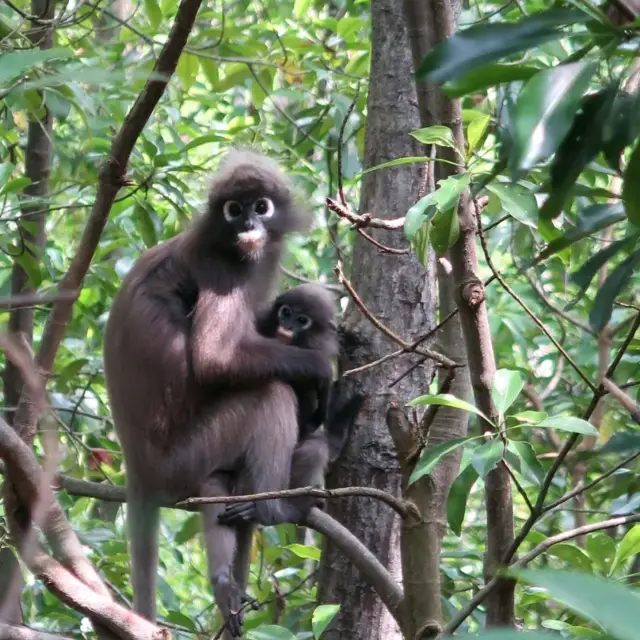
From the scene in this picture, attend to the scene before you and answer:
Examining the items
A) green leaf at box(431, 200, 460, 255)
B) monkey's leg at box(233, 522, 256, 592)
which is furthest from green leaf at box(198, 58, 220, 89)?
green leaf at box(431, 200, 460, 255)

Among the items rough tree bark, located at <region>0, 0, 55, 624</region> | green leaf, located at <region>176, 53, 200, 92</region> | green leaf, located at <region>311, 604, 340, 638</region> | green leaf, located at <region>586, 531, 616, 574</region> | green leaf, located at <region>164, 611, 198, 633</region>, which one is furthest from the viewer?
green leaf, located at <region>176, 53, 200, 92</region>

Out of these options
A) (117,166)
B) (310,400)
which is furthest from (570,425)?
(310,400)

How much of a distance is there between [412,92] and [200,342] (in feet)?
4.10

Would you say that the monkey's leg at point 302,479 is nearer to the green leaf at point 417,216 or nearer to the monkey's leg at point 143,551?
the monkey's leg at point 143,551

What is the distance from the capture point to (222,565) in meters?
3.32

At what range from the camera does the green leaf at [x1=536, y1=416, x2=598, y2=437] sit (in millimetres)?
1771

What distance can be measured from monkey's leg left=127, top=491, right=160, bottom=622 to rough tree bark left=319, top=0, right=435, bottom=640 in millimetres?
602

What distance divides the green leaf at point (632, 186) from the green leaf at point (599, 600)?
0.73 m

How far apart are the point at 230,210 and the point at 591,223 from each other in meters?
2.70

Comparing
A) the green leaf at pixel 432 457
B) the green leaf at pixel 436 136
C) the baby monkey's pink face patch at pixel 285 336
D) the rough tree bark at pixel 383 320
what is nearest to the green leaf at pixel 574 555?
the green leaf at pixel 432 457

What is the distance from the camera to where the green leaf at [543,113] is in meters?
1.07

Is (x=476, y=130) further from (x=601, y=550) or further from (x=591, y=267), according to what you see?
(x=601, y=550)

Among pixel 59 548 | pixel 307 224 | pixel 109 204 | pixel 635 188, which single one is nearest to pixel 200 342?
pixel 307 224

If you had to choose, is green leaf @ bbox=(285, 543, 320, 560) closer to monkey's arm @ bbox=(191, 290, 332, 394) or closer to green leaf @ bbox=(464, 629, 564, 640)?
monkey's arm @ bbox=(191, 290, 332, 394)
